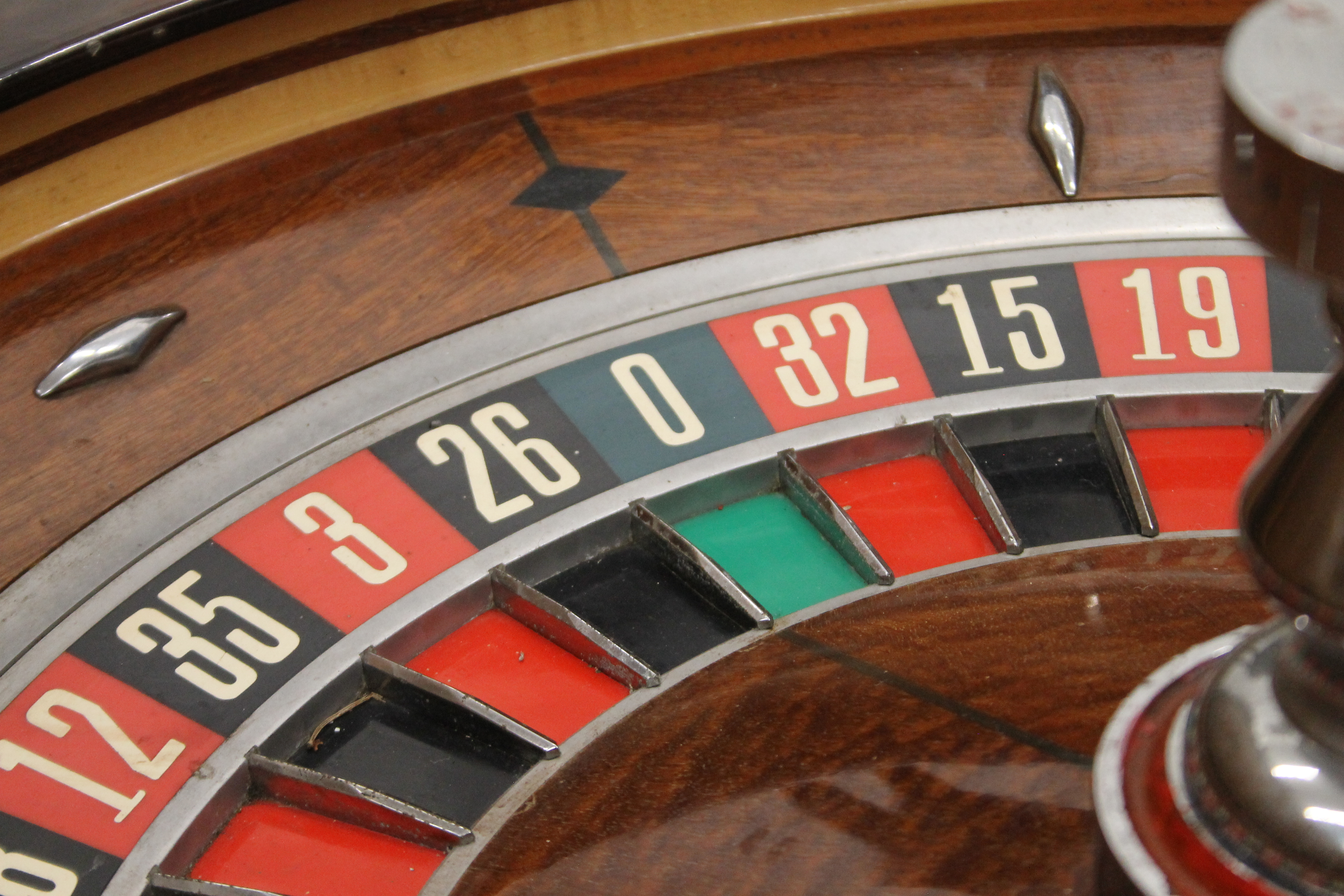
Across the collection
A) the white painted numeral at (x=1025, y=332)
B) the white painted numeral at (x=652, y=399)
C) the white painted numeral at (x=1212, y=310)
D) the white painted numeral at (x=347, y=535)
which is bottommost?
the white painted numeral at (x=1212, y=310)

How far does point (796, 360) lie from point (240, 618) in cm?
85

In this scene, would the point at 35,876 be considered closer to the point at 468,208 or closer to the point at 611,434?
the point at 611,434

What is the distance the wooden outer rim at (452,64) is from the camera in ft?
7.20

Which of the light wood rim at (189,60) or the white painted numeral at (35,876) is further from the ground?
the light wood rim at (189,60)

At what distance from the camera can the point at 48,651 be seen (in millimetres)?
1834

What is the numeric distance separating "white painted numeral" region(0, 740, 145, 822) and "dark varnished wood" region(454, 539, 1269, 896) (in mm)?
419

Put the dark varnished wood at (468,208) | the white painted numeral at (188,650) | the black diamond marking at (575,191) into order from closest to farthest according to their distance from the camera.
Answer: the white painted numeral at (188,650) → the dark varnished wood at (468,208) → the black diamond marking at (575,191)

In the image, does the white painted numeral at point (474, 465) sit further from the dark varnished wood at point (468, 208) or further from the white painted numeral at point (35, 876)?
the white painted numeral at point (35, 876)

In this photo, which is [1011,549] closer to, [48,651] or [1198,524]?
[1198,524]

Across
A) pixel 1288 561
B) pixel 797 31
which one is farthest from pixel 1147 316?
pixel 1288 561

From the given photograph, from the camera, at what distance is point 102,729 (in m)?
1.77

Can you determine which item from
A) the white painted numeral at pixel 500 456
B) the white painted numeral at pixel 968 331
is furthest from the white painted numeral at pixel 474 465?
the white painted numeral at pixel 968 331

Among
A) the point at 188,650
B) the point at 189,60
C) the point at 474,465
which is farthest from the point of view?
the point at 189,60

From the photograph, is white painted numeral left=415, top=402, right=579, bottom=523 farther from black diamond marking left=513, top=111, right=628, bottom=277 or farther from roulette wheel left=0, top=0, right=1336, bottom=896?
black diamond marking left=513, top=111, right=628, bottom=277
